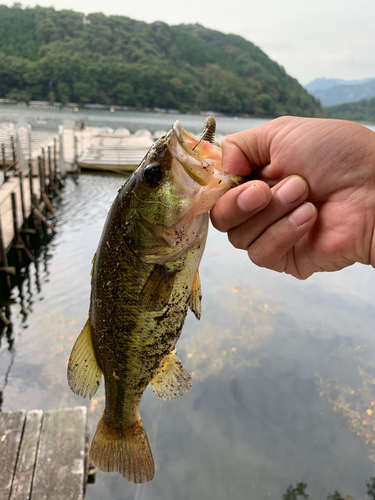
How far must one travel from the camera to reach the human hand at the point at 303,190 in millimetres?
1940

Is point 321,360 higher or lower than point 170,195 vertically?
lower

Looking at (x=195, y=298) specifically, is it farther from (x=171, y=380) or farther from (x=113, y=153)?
(x=113, y=153)

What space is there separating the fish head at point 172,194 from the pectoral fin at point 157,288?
68mm

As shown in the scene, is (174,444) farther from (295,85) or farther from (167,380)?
(295,85)

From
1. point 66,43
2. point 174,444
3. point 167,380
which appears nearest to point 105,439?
point 167,380

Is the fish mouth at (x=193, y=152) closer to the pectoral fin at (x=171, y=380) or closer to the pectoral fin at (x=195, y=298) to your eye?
the pectoral fin at (x=195, y=298)

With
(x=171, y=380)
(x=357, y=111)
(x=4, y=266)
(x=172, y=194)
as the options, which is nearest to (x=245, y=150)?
(x=172, y=194)

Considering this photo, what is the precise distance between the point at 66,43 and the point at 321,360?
119753 millimetres

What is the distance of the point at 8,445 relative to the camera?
4512 mm

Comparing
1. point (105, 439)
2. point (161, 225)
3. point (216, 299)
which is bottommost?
point (216, 299)

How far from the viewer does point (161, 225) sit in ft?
6.07

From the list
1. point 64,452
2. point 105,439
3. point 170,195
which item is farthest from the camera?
point 64,452

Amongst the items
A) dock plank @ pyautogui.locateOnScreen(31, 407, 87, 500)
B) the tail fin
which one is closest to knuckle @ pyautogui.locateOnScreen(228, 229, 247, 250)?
the tail fin

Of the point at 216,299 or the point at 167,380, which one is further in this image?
the point at 216,299
